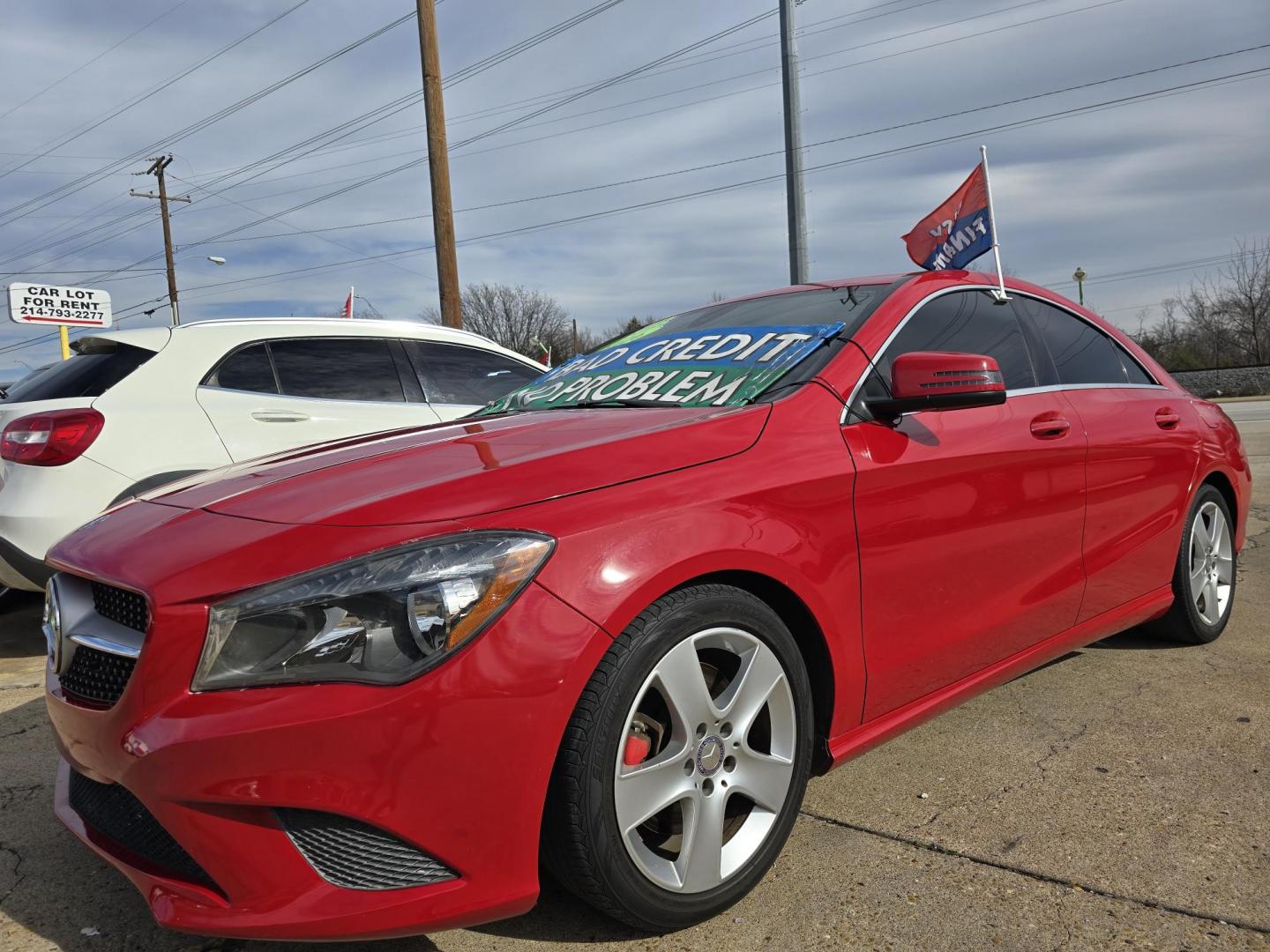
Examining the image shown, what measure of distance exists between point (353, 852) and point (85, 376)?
3.60 metres

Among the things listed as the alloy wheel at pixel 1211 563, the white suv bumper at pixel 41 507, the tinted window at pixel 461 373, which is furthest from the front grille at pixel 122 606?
the alloy wheel at pixel 1211 563

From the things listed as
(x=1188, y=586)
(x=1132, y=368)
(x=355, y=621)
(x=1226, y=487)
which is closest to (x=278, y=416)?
(x=355, y=621)

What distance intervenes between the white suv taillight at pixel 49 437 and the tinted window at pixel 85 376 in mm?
183

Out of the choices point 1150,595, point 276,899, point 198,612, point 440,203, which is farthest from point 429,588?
point 440,203

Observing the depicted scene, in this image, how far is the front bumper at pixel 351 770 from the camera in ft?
5.30

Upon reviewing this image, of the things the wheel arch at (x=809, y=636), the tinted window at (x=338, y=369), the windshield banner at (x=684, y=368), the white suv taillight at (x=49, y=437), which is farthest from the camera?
the tinted window at (x=338, y=369)

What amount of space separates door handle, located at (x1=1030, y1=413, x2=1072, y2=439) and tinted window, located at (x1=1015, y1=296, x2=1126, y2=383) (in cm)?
27

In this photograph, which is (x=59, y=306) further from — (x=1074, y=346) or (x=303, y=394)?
(x=1074, y=346)

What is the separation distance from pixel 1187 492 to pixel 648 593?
2799 mm

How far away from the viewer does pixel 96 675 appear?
6.14 ft

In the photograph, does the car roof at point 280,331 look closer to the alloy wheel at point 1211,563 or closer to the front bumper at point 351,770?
the front bumper at point 351,770

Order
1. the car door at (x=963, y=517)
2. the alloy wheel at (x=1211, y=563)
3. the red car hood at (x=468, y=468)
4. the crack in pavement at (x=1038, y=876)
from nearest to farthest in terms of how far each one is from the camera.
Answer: the red car hood at (x=468, y=468), the crack in pavement at (x=1038, y=876), the car door at (x=963, y=517), the alloy wheel at (x=1211, y=563)

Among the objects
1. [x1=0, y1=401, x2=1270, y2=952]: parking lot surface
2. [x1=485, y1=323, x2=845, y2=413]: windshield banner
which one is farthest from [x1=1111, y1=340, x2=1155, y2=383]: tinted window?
[x1=485, y1=323, x2=845, y2=413]: windshield banner

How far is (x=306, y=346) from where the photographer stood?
501 centimetres
